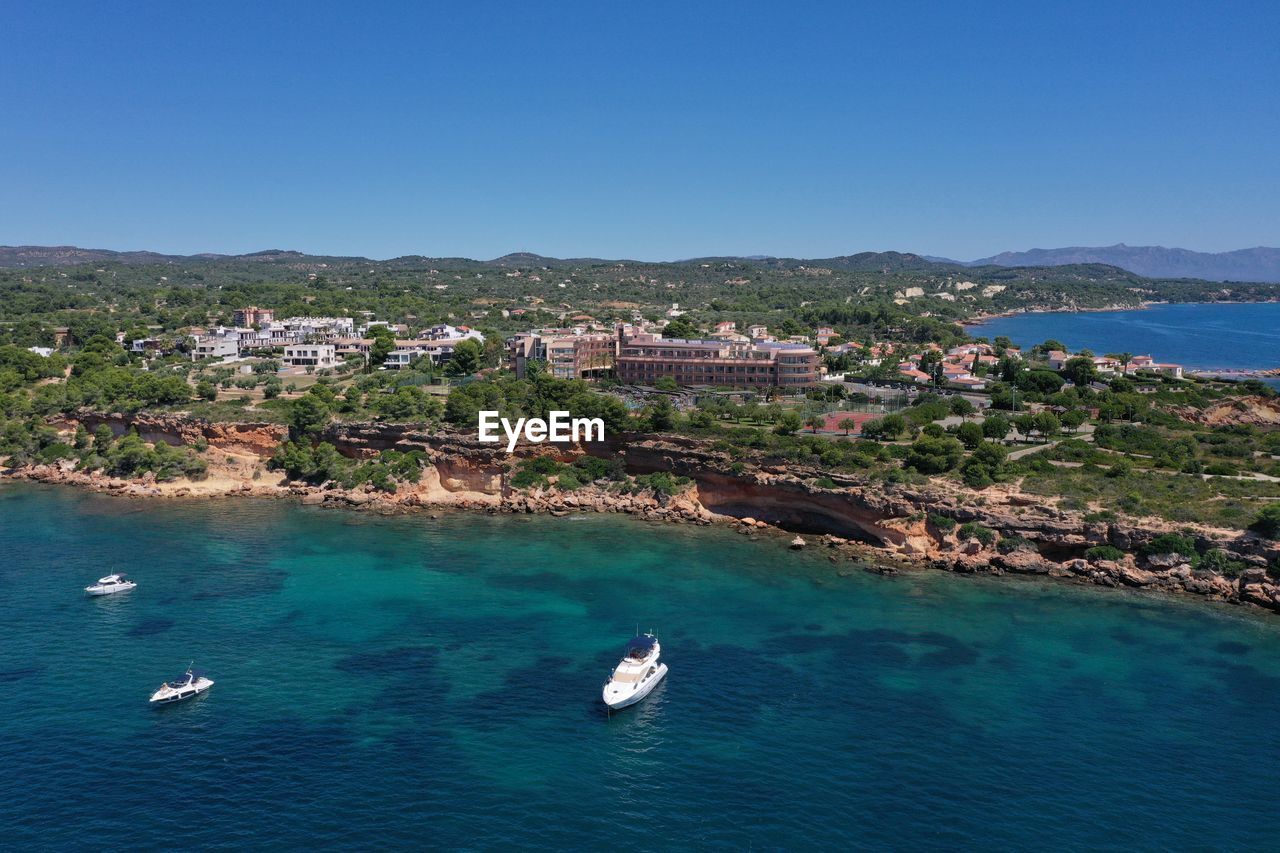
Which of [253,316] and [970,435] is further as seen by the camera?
[253,316]

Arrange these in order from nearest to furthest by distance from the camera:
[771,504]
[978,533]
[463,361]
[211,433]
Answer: [978,533] < [771,504] < [211,433] < [463,361]

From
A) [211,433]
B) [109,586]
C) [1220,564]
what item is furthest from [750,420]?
[109,586]

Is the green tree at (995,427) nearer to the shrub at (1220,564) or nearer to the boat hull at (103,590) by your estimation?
the shrub at (1220,564)

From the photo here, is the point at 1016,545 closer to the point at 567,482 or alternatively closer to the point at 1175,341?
the point at 567,482

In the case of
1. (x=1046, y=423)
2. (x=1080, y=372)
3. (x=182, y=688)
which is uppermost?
(x=1080, y=372)

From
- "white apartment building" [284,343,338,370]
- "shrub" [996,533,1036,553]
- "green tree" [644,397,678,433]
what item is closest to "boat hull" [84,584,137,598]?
"green tree" [644,397,678,433]

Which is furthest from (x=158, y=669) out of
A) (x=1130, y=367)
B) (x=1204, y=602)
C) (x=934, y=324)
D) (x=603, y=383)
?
(x=934, y=324)

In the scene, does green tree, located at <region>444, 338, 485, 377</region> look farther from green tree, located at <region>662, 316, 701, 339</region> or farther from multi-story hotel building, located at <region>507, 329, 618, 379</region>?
green tree, located at <region>662, 316, 701, 339</region>
